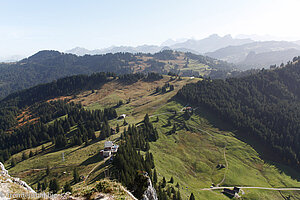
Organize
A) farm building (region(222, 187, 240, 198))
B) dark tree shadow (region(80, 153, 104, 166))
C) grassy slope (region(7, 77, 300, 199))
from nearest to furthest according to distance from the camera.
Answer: dark tree shadow (region(80, 153, 104, 166)), grassy slope (region(7, 77, 300, 199)), farm building (region(222, 187, 240, 198))

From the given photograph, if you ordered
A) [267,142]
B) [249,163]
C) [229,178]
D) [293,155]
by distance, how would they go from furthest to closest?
[267,142]
[293,155]
[249,163]
[229,178]

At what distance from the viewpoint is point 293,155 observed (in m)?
135

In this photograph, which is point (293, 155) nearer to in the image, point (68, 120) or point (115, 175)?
point (115, 175)

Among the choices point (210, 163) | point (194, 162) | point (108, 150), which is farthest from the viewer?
point (210, 163)

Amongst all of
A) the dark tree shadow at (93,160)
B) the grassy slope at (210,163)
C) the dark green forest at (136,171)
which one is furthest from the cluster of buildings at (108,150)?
the grassy slope at (210,163)

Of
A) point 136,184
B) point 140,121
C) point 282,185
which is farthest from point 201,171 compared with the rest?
point 136,184

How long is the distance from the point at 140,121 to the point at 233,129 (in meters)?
87.1

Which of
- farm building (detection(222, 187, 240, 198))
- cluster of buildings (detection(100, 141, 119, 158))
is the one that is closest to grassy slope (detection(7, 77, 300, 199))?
cluster of buildings (detection(100, 141, 119, 158))

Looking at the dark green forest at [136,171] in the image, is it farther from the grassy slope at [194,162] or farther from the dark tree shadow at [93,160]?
the dark tree shadow at [93,160]

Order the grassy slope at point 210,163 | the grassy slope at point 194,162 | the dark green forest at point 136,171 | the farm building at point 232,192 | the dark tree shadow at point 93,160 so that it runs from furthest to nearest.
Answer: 1. the grassy slope at point 210,163
2. the farm building at point 232,192
3. the grassy slope at point 194,162
4. the dark tree shadow at point 93,160
5. the dark green forest at point 136,171

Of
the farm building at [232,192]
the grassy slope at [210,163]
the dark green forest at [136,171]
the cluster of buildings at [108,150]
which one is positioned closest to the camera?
the dark green forest at [136,171]

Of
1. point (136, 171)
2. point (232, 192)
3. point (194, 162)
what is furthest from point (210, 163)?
point (136, 171)

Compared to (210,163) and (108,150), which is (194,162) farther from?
(108,150)

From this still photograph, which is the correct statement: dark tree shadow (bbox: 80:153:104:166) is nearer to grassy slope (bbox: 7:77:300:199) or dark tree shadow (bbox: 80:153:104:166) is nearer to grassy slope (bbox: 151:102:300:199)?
grassy slope (bbox: 7:77:300:199)
